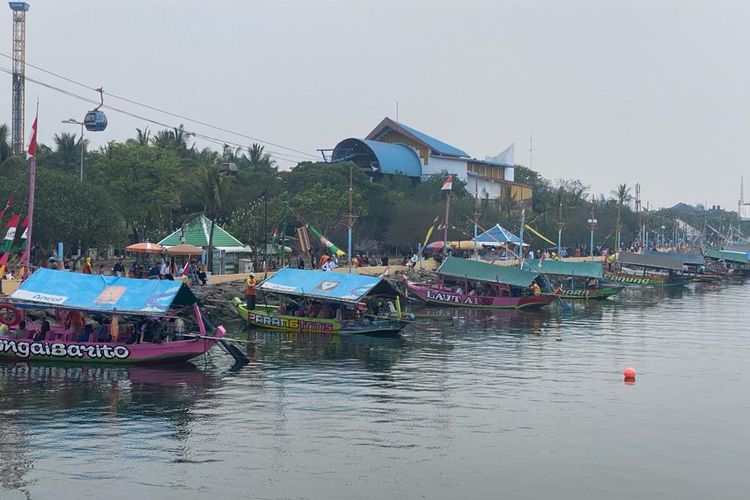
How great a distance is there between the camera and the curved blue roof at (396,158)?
109 m

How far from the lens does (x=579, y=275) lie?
71625 mm

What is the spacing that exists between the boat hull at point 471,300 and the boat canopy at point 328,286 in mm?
16913

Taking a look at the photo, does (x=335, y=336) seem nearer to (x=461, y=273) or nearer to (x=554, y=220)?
(x=461, y=273)

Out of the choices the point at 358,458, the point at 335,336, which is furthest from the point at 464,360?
the point at 358,458

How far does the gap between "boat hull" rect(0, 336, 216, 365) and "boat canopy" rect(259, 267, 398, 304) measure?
1008 centimetres

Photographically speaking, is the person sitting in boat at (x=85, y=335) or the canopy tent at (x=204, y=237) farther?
the canopy tent at (x=204, y=237)

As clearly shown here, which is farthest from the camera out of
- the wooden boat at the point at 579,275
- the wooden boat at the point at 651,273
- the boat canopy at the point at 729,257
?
the boat canopy at the point at 729,257

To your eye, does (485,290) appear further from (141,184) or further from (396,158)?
(396,158)

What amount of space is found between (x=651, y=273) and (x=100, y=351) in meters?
70.5

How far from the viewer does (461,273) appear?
203 feet

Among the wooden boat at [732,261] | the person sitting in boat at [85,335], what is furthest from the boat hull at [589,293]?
the wooden boat at [732,261]

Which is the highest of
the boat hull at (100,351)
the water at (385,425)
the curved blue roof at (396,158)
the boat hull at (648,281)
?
the curved blue roof at (396,158)

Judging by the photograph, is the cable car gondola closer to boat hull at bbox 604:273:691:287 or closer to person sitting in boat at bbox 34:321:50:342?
person sitting in boat at bbox 34:321:50:342

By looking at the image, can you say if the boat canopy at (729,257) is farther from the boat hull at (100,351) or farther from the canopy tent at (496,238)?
the boat hull at (100,351)
